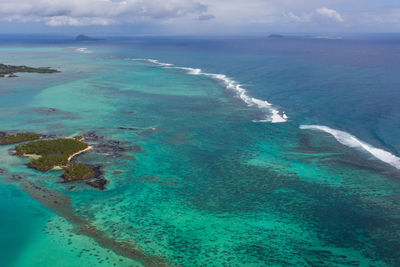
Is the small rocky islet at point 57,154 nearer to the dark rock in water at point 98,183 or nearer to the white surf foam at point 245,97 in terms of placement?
the dark rock in water at point 98,183

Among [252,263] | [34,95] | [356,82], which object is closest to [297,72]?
[356,82]

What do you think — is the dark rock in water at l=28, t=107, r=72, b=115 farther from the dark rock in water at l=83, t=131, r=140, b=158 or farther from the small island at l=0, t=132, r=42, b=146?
the dark rock in water at l=83, t=131, r=140, b=158

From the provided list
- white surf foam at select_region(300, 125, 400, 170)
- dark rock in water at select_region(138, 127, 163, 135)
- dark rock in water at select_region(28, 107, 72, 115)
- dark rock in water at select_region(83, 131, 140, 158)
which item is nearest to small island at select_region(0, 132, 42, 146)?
dark rock in water at select_region(83, 131, 140, 158)

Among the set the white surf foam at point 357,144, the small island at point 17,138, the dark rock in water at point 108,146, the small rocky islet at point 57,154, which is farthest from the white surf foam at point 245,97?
the small island at point 17,138

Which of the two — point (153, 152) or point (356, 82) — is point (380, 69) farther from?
point (153, 152)

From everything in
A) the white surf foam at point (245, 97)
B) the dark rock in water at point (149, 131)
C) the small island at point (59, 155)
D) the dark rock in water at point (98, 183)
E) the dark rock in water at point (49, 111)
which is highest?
the white surf foam at point (245, 97)

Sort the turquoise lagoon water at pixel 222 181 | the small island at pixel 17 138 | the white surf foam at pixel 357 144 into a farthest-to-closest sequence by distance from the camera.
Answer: the small island at pixel 17 138 < the white surf foam at pixel 357 144 < the turquoise lagoon water at pixel 222 181
